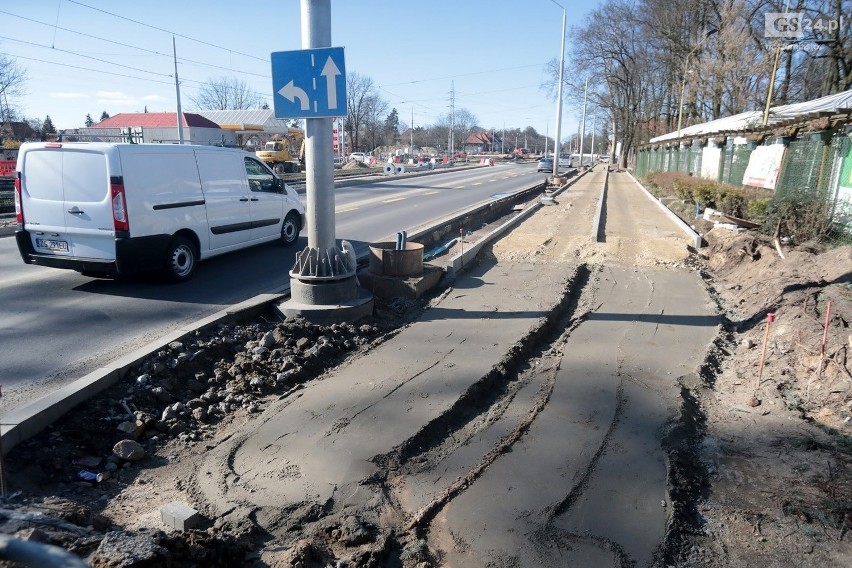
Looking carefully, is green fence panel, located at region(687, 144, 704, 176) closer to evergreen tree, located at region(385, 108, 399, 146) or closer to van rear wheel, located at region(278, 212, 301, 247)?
van rear wheel, located at region(278, 212, 301, 247)

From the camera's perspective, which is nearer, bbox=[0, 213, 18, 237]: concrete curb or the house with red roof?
bbox=[0, 213, 18, 237]: concrete curb

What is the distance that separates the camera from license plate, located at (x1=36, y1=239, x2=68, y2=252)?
7918 mm

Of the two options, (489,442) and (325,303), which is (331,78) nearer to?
(325,303)

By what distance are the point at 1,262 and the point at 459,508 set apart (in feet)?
32.0

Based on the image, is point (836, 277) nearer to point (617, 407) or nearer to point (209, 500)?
point (617, 407)

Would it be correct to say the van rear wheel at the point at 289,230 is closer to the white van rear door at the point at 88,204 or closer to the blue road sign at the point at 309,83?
the white van rear door at the point at 88,204

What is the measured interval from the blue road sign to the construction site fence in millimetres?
9089

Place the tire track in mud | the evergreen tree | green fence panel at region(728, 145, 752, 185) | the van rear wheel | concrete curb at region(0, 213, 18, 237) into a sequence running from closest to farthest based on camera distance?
the tire track in mud
the van rear wheel
concrete curb at region(0, 213, 18, 237)
green fence panel at region(728, 145, 752, 185)
the evergreen tree

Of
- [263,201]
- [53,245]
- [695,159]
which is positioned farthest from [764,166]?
[53,245]

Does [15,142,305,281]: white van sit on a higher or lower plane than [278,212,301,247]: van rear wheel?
higher

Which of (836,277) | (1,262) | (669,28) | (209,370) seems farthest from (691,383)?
(669,28)

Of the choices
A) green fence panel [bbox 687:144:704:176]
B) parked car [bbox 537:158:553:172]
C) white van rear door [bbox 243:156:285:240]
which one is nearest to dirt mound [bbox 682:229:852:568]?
white van rear door [bbox 243:156:285:240]

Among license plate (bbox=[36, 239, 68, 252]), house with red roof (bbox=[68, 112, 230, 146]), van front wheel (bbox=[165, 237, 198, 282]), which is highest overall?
house with red roof (bbox=[68, 112, 230, 146])

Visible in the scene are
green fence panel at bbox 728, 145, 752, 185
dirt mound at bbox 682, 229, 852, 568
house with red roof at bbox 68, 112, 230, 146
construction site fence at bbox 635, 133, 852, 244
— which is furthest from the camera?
house with red roof at bbox 68, 112, 230, 146
